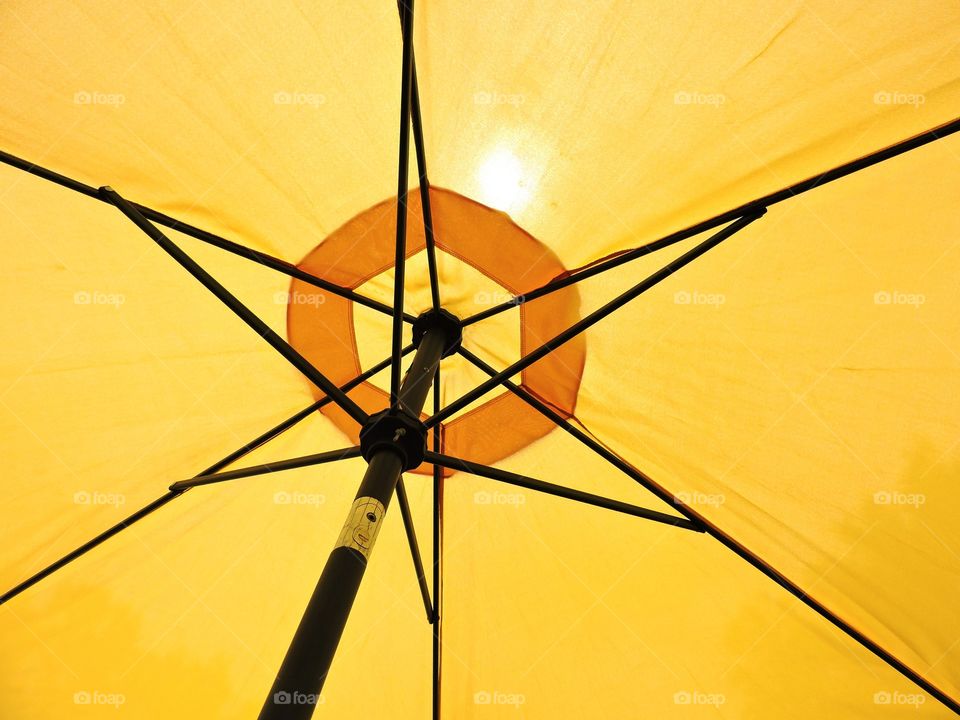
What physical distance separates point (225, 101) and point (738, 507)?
2.19 meters

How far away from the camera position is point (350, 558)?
1.58 metres

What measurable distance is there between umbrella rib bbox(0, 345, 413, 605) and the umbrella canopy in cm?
6

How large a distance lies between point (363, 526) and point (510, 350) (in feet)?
4.17

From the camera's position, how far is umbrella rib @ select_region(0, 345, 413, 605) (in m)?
2.36

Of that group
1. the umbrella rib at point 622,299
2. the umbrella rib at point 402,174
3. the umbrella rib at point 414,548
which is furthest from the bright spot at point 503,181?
the umbrella rib at point 414,548

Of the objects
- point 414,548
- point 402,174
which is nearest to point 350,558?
point 414,548

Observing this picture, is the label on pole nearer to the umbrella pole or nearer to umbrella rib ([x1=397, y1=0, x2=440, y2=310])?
the umbrella pole

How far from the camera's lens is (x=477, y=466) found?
195 centimetres

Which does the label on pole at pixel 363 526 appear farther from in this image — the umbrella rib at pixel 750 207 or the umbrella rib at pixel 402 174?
the umbrella rib at pixel 750 207

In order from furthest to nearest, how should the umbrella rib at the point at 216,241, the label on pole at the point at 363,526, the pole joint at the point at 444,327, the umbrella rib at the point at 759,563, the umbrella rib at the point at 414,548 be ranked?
the pole joint at the point at 444,327 < the umbrella rib at the point at 414,548 < the umbrella rib at the point at 759,563 < the umbrella rib at the point at 216,241 < the label on pole at the point at 363,526

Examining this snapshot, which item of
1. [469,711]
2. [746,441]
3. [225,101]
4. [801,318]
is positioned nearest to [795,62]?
[801,318]

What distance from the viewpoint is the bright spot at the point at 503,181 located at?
7.18 feet

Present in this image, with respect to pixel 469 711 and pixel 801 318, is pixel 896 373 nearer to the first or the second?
pixel 801 318

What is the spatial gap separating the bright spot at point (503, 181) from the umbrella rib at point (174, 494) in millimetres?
732
